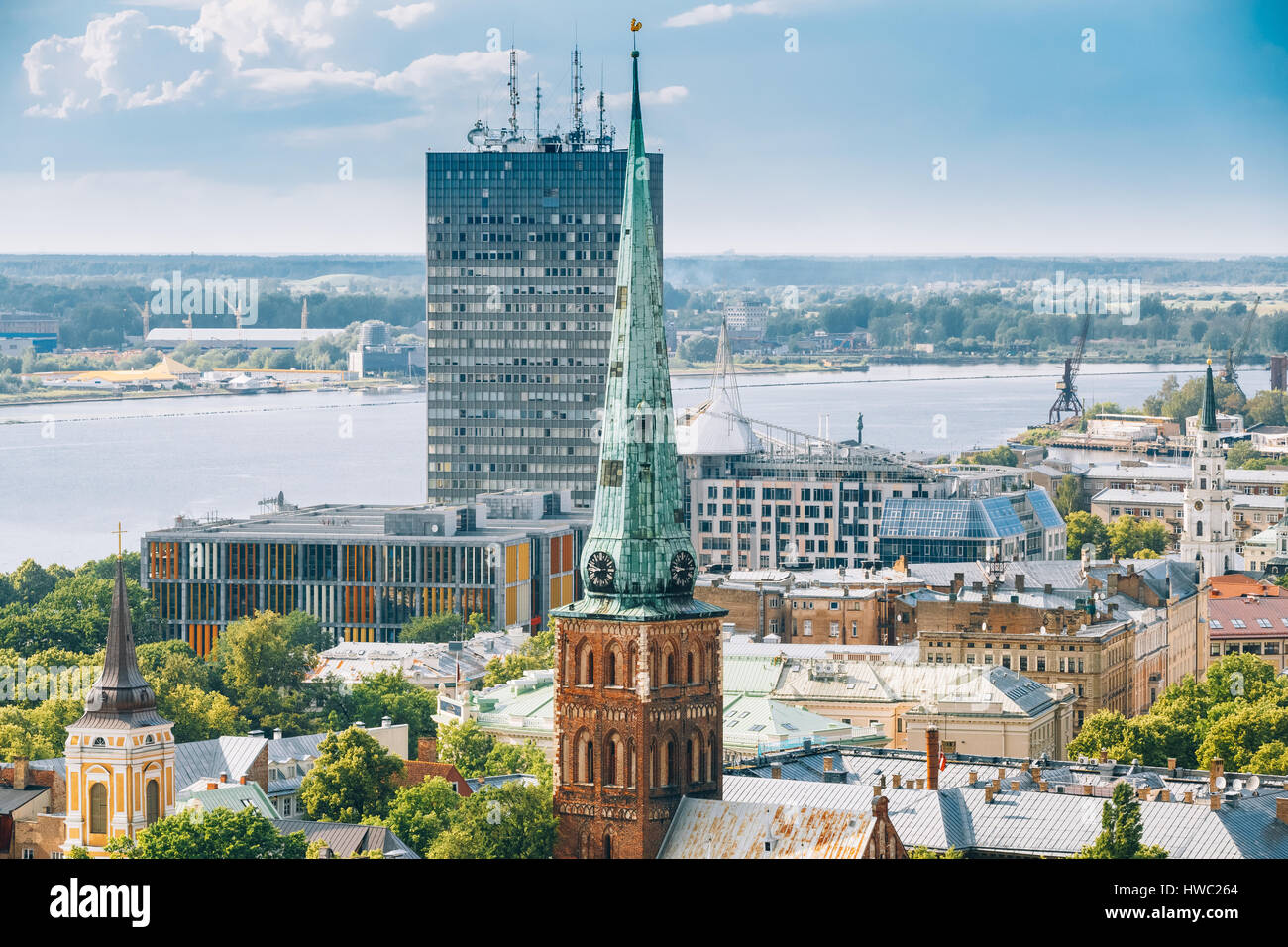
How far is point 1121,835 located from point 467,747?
21040 millimetres

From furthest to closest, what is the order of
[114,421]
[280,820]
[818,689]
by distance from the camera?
1. [114,421]
2. [818,689]
3. [280,820]

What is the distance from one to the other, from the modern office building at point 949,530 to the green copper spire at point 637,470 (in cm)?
6097

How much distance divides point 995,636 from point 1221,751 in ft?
42.5

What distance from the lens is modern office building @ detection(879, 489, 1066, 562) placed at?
99188 mm

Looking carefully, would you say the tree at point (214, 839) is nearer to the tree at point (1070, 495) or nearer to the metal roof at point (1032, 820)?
the metal roof at point (1032, 820)

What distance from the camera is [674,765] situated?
35.4m

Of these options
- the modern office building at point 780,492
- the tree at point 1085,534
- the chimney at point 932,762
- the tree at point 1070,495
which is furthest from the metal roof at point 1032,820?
the tree at point 1070,495

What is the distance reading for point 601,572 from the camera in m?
35.7

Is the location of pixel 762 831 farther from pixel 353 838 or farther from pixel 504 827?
pixel 353 838

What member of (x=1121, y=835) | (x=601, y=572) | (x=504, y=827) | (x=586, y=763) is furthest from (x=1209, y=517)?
(x=586, y=763)

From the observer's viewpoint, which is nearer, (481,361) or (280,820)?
(280,820)

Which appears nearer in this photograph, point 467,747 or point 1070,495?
point 467,747
